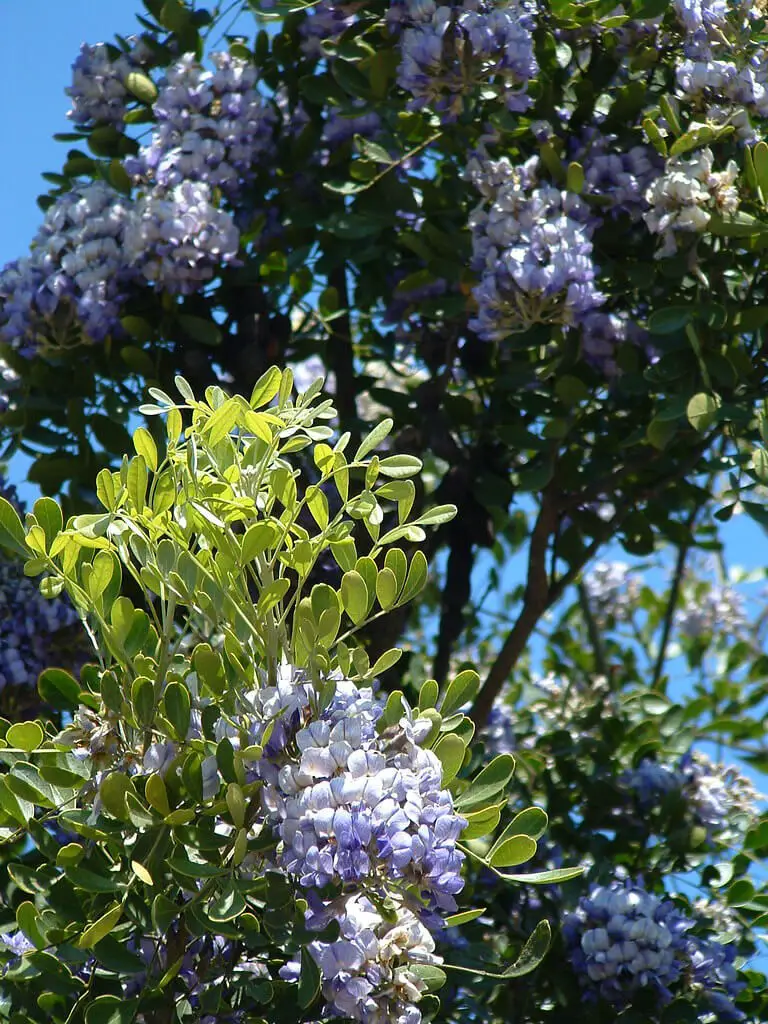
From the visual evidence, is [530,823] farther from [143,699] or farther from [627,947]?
[627,947]

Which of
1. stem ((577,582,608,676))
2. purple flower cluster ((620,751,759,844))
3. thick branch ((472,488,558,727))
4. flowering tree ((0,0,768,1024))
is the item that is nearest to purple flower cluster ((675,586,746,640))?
stem ((577,582,608,676))

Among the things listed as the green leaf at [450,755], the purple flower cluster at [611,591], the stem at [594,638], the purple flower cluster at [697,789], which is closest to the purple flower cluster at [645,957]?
the purple flower cluster at [697,789]

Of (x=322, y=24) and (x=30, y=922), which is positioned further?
(x=322, y=24)

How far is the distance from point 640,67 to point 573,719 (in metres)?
1.28

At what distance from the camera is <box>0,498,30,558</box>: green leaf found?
5.09 feet

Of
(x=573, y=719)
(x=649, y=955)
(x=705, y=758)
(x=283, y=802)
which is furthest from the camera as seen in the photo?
(x=573, y=719)

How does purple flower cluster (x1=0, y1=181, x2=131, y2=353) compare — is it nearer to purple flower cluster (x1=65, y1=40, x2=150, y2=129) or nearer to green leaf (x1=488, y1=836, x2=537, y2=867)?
purple flower cluster (x1=65, y1=40, x2=150, y2=129)

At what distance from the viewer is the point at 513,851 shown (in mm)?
1500

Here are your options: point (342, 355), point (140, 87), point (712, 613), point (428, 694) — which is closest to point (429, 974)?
point (428, 694)

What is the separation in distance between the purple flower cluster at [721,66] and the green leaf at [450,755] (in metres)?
1.14

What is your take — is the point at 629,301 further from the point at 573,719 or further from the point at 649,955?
the point at 649,955

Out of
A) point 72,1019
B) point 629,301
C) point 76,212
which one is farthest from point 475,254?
point 72,1019

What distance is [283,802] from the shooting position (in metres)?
1.45

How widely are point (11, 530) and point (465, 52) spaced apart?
3.60 feet
